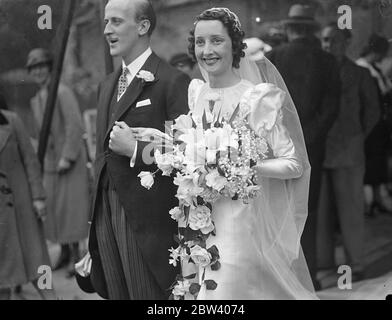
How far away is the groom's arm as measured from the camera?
13.2 feet

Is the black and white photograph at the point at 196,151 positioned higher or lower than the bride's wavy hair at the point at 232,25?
lower

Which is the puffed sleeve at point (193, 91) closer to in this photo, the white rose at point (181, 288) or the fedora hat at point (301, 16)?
the fedora hat at point (301, 16)

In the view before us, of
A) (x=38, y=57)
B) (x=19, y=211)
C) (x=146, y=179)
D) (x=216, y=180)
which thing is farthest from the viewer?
(x=19, y=211)

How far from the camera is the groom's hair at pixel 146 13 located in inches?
164

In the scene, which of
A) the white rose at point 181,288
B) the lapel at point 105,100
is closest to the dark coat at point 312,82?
Result: the lapel at point 105,100

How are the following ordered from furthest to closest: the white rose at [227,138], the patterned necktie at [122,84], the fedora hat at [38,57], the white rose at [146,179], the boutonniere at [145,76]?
the fedora hat at [38,57]
the patterned necktie at [122,84]
the boutonniere at [145,76]
the white rose at [146,179]
the white rose at [227,138]

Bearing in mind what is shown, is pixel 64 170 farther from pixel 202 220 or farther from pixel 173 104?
pixel 202 220

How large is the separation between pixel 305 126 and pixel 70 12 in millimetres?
1549

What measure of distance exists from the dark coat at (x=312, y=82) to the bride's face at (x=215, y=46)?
13.1 inches

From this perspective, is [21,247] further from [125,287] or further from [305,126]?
[305,126]

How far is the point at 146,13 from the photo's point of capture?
4.18 m

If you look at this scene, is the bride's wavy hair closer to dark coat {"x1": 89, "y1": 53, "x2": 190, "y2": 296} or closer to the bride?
the bride

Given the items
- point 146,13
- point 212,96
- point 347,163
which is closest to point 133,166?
point 212,96

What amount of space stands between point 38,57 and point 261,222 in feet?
5.62
